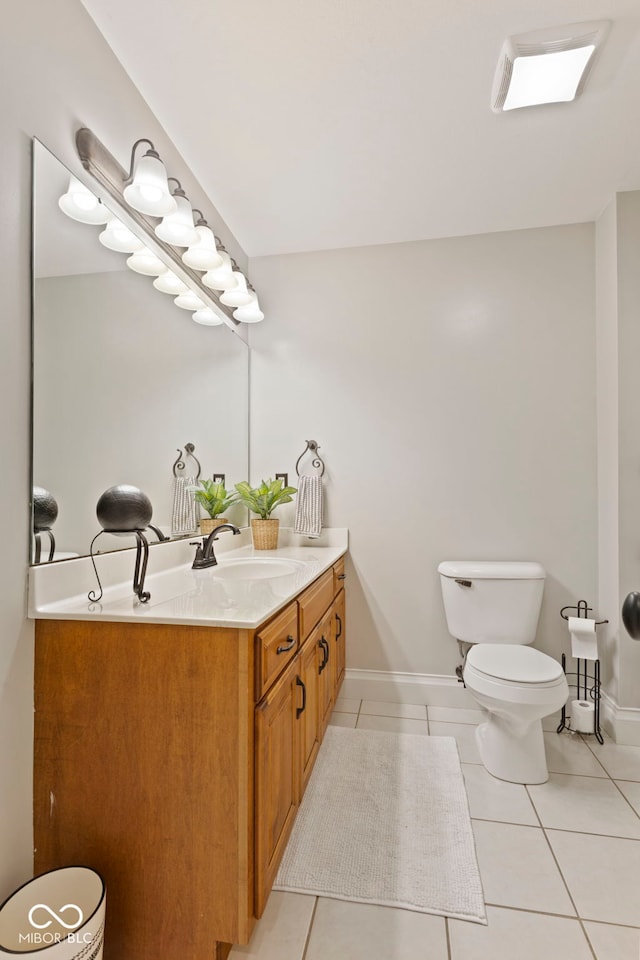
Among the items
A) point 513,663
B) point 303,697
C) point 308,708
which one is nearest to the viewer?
point 303,697

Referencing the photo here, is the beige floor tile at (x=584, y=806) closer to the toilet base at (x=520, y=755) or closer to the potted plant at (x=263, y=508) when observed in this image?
the toilet base at (x=520, y=755)

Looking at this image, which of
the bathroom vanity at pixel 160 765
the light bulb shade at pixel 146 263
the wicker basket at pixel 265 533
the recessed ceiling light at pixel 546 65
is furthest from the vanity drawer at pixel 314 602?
the recessed ceiling light at pixel 546 65

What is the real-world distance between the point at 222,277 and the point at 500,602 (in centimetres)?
200

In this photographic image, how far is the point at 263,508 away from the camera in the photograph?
8.24 feet

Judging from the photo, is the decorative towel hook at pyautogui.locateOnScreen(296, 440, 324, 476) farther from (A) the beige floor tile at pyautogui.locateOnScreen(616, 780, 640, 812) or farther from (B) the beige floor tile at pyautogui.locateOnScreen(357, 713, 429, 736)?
(A) the beige floor tile at pyautogui.locateOnScreen(616, 780, 640, 812)

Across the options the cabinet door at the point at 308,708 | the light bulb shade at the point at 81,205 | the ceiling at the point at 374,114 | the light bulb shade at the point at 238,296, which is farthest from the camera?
the light bulb shade at the point at 238,296

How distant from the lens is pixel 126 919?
1.10 m

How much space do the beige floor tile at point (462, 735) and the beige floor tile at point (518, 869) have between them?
0.41 meters

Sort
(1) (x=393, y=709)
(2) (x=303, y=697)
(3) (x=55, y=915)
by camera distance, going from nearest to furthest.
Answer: (3) (x=55, y=915)
(2) (x=303, y=697)
(1) (x=393, y=709)

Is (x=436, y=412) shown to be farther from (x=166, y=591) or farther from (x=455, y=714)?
(x=166, y=591)

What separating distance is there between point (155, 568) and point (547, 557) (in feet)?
6.26

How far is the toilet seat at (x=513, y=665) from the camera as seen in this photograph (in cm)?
183

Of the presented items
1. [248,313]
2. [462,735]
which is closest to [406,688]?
[462,735]

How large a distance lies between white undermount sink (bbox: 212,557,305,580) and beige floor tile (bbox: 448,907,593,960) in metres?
1.18
